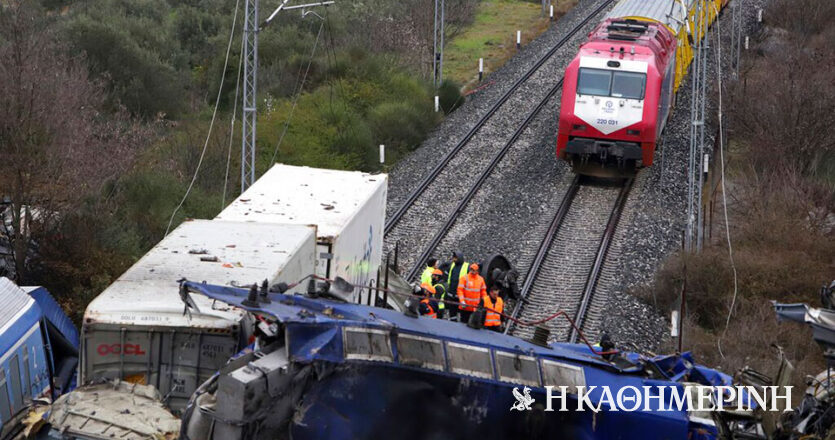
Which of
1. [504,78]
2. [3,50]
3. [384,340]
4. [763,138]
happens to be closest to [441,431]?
[384,340]

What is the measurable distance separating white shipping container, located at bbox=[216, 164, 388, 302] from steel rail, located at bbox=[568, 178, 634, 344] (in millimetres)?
3162

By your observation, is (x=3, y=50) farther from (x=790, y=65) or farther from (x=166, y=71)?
(x=790, y=65)

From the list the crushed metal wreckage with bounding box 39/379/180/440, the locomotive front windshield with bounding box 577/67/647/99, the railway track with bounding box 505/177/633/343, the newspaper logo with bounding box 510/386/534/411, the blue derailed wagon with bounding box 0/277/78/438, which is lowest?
the railway track with bounding box 505/177/633/343

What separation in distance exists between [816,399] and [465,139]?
55.8 feet

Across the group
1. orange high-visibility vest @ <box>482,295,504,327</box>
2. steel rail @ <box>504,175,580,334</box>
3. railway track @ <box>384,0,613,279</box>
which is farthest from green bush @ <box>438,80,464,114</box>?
orange high-visibility vest @ <box>482,295,504,327</box>

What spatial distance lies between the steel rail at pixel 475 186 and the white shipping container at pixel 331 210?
233cm

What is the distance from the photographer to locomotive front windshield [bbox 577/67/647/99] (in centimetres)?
2197

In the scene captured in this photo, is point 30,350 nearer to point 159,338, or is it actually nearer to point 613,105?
point 159,338

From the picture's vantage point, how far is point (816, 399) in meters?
9.91

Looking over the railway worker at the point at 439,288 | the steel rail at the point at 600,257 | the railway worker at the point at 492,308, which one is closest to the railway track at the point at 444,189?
the steel rail at the point at 600,257

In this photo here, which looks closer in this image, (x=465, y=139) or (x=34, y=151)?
(x=34, y=151)

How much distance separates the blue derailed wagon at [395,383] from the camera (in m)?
7.76

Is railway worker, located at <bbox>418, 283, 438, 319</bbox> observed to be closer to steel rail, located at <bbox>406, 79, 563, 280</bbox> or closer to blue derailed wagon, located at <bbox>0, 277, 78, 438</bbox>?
steel rail, located at <bbox>406, 79, 563, 280</bbox>

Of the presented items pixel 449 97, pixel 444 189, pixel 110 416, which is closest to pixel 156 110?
pixel 449 97
